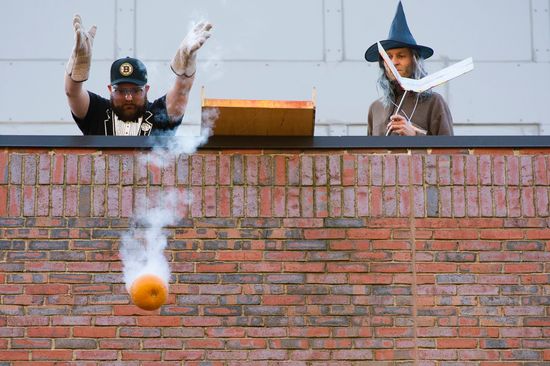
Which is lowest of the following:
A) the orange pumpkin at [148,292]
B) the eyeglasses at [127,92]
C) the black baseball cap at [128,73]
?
the orange pumpkin at [148,292]

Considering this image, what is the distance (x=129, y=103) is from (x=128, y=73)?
7.3 inches

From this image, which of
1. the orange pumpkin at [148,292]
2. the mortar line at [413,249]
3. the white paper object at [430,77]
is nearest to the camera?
the orange pumpkin at [148,292]

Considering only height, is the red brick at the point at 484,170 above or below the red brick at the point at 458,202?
above

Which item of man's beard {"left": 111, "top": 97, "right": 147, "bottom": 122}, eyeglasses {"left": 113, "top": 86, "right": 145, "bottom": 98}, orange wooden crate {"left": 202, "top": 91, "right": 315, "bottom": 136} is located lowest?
orange wooden crate {"left": 202, "top": 91, "right": 315, "bottom": 136}

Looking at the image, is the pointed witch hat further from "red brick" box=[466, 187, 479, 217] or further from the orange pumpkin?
the orange pumpkin

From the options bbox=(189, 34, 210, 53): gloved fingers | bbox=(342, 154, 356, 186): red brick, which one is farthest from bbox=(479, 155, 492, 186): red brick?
bbox=(189, 34, 210, 53): gloved fingers

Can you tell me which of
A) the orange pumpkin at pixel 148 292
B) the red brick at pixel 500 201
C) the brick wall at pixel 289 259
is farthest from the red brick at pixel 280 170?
the red brick at pixel 500 201

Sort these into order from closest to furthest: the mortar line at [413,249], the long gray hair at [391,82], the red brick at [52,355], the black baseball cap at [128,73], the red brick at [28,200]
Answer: the red brick at [52,355]
the mortar line at [413,249]
the red brick at [28,200]
the black baseball cap at [128,73]
the long gray hair at [391,82]

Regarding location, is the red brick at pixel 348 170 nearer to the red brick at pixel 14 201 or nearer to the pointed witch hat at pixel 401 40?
the pointed witch hat at pixel 401 40

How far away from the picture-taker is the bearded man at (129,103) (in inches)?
325

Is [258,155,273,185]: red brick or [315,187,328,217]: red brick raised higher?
[258,155,273,185]: red brick

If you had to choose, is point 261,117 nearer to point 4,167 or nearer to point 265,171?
point 265,171

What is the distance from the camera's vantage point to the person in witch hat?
8.41m

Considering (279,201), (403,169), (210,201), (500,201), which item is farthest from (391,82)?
(210,201)
